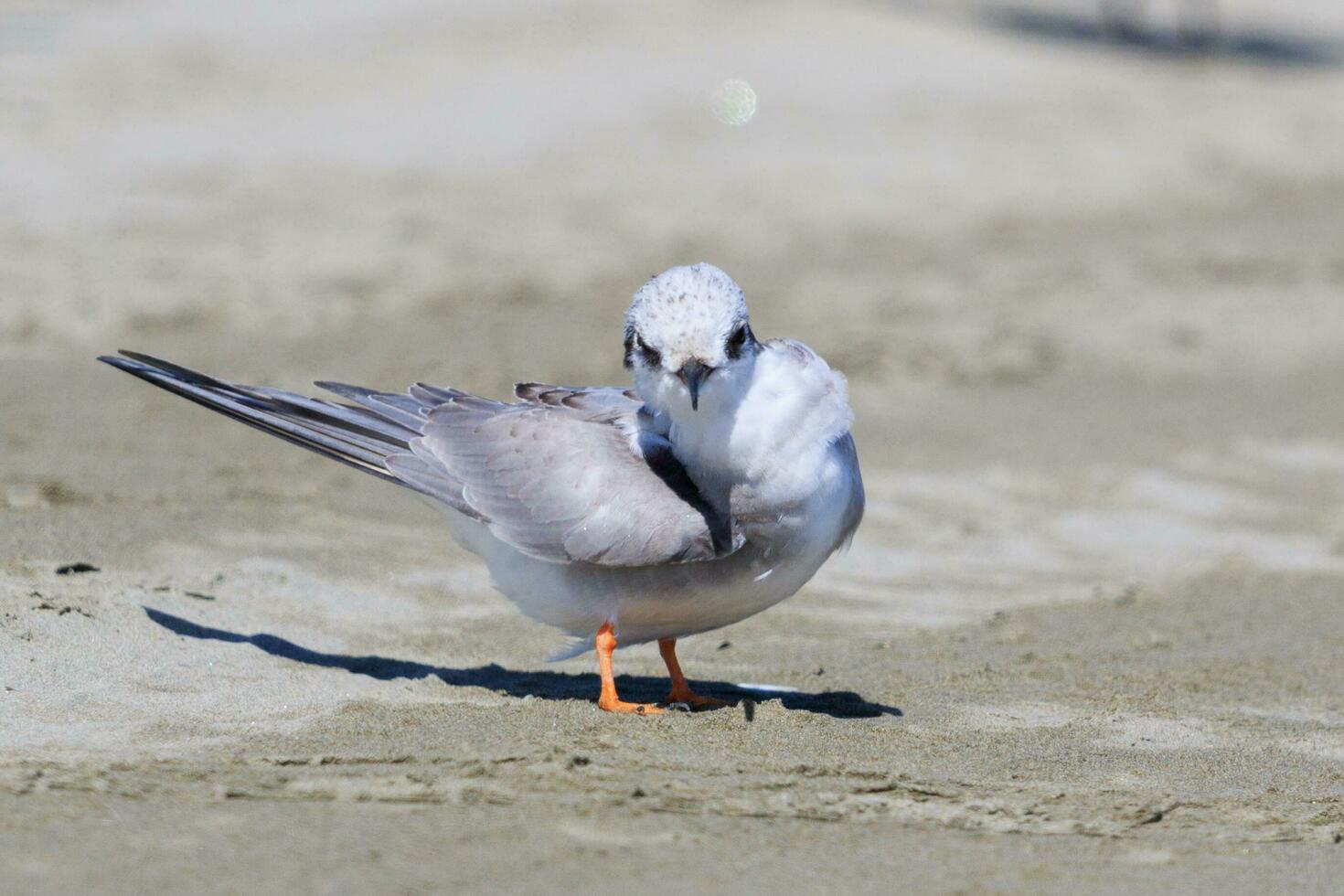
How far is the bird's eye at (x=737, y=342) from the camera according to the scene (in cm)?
376

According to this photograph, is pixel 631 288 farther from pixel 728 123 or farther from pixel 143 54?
pixel 143 54

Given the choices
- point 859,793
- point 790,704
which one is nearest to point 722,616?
point 790,704

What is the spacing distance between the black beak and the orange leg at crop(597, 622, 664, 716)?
776 mm

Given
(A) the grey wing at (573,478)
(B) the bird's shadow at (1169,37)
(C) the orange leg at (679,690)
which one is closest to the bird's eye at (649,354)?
(A) the grey wing at (573,478)

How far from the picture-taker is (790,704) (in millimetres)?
4363

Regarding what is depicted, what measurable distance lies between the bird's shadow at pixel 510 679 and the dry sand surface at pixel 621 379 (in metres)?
0.03

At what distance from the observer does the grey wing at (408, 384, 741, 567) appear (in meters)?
4.04

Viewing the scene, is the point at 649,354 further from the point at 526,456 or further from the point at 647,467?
the point at 526,456

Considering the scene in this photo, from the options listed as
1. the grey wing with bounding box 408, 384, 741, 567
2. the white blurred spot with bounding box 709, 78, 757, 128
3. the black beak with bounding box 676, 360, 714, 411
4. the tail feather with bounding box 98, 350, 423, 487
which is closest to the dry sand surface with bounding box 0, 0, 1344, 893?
the white blurred spot with bounding box 709, 78, 757, 128

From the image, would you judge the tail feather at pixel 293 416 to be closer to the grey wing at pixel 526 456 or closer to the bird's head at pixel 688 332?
the grey wing at pixel 526 456

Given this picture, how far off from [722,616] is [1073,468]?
4214 millimetres

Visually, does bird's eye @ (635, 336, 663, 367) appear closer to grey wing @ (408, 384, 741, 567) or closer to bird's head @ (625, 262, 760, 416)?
bird's head @ (625, 262, 760, 416)

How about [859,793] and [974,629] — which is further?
[974,629]

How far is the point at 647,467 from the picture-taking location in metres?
4.18
